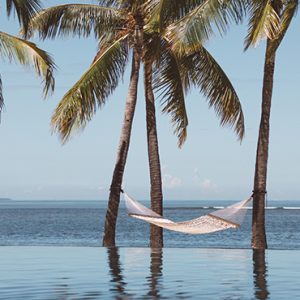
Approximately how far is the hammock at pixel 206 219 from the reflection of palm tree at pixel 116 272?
3.60 ft

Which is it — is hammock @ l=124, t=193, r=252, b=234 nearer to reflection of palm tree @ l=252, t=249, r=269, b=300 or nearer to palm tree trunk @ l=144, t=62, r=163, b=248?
reflection of palm tree @ l=252, t=249, r=269, b=300

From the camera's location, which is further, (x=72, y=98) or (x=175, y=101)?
(x=175, y=101)

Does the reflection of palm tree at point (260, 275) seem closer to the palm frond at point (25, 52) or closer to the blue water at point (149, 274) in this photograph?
the blue water at point (149, 274)

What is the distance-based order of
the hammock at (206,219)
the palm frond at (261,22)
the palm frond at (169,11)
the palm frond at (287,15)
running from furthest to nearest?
the palm frond at (169,11), the palm frond at (287,15), the hammock at (206,219), the palm frond at (261,22)

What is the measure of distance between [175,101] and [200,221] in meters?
4.77

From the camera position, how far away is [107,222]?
21.3 m

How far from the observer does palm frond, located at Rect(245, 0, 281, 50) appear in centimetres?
1683

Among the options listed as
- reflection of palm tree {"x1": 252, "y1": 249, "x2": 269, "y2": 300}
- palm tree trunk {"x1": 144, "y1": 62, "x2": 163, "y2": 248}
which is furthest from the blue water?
palm tree trunk {"x1": 144, "y1": 62, "x2": 163, "y2": 248}

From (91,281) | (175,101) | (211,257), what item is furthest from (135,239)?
(91,281)

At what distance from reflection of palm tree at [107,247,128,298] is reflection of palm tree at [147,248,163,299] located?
406 millimetres

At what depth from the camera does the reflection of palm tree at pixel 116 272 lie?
38.4 ft

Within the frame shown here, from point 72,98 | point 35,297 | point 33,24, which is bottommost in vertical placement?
point 35,297

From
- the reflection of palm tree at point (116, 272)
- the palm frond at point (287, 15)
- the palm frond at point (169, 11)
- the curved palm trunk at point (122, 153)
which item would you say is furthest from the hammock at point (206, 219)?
the palm frond at point (169, 11)

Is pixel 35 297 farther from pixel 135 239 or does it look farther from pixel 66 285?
pixel 135 239
